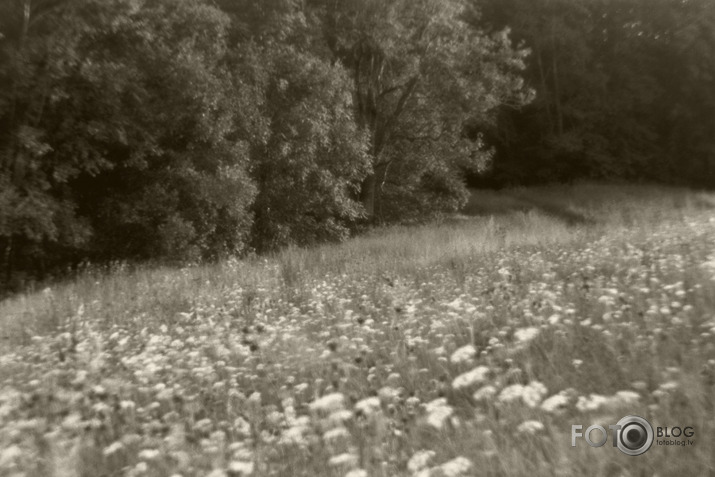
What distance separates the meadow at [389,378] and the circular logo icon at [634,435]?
4cm

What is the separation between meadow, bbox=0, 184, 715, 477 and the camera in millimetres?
3463

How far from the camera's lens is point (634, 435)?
10.5 ft

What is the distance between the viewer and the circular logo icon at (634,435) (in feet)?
10.3

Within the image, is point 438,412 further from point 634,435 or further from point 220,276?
point 220,276

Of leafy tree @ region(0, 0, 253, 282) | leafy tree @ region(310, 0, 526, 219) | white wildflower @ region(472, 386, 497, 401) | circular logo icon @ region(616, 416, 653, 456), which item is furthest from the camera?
leafy tree @ region(310, 0, 526, 219)

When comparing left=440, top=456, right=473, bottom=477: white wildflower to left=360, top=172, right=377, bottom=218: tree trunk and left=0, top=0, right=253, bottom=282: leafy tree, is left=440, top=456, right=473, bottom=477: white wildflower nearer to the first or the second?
left=0, top=0, right=253, bottom=282: leafy tree

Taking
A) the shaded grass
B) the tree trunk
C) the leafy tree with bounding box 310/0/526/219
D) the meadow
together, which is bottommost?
the shaded grass

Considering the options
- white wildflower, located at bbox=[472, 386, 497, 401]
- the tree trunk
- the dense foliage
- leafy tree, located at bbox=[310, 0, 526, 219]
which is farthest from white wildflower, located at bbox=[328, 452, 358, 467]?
the dense foliage

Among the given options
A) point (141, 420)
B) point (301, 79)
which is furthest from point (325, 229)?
point (141, 420)

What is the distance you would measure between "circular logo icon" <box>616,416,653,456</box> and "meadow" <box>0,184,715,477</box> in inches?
1.5

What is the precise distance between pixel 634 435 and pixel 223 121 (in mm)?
14451

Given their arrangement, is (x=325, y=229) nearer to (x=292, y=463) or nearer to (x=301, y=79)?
(x=301, y=79)

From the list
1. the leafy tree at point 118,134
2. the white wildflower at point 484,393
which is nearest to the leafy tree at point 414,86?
the leafy tree at point 118,134

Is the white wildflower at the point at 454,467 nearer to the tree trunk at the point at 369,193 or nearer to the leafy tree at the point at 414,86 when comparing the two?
the leafy tree at the point at 414,86
